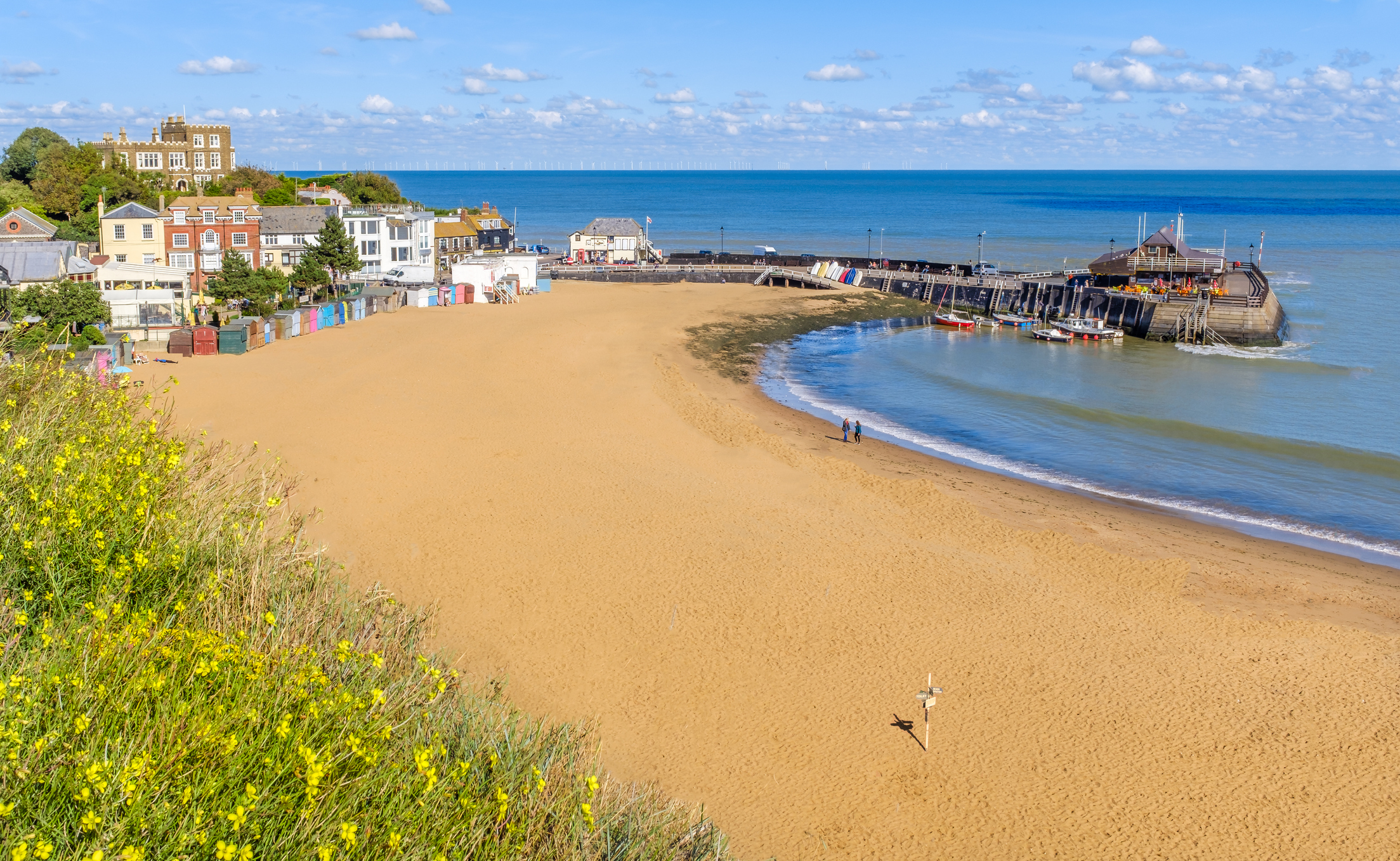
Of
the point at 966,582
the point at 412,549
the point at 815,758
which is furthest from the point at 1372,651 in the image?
the point at 412,549

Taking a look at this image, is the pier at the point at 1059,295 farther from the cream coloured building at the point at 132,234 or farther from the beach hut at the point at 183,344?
the beach hut at the point at 183,344

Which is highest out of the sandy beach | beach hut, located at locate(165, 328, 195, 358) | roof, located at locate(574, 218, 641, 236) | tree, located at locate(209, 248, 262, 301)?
roof, located at locate(574, 218, 641, 236)

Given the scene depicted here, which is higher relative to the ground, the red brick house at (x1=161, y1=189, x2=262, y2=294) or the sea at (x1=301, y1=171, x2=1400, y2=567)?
the red brick house at (x1=161, y1=189, x2=262, y2=294)

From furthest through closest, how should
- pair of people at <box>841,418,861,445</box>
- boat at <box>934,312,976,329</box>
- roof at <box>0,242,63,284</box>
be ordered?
boat at <box>934,312,976,329</box> < roof at <box>0,242,63,284</box> < pair of people at <box>841,418,861,445</box>

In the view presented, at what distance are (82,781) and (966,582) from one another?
16.2 meters

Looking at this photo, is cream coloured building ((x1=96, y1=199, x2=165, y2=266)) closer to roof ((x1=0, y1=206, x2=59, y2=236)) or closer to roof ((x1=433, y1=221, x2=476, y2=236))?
roof ((x1=0, y1=206, x2=59, y2=236))

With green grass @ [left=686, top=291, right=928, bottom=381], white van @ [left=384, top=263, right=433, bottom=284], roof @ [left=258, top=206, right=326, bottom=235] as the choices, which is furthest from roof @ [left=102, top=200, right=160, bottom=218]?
green grass @ [left=686, top=291, right=928, bottom=381]

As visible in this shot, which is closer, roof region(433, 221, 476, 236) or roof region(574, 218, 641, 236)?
roof region(574, 218, 641, 236)

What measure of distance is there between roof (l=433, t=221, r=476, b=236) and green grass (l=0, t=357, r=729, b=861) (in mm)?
73878

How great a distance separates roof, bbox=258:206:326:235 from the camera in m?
60.7

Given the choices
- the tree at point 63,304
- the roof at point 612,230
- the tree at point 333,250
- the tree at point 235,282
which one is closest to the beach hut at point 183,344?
the tree at point 63,304

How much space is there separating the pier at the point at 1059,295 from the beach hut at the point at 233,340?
125 feet

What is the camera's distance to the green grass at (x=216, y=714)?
21.8ft

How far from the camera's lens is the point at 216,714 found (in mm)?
7570
